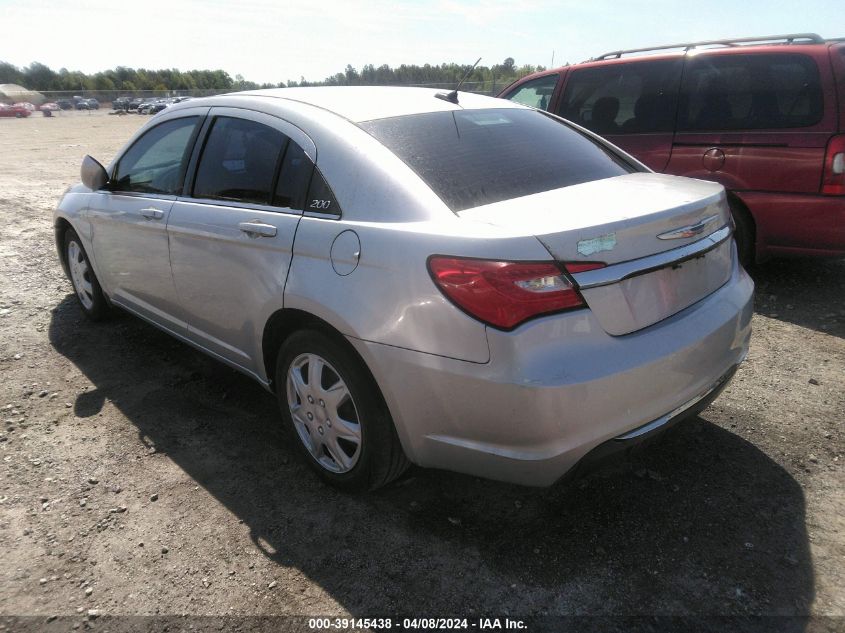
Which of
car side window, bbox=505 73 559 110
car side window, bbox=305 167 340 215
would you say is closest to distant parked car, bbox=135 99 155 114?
car side window, bbox=505 73 559 110

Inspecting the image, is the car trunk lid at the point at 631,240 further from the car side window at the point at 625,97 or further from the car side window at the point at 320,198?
the car side window at the point at 625,97

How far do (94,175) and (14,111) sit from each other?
171 feet

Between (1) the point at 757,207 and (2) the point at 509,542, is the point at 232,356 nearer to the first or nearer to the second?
(2) the point at 509,542

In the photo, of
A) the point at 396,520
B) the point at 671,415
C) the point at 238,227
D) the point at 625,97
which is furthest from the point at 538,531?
the point at 625,97

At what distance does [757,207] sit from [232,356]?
13.0ft

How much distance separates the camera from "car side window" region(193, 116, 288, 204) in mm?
2871

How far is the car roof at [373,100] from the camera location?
276 cm

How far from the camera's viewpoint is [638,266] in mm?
2102

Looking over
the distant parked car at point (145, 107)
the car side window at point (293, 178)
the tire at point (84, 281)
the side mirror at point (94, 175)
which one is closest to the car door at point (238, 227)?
the car side window at point (293, 178)

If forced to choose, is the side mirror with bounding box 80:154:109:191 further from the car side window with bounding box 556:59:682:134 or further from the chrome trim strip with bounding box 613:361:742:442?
the car side window with bounding box 556:59:682:134

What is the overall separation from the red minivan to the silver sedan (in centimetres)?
211

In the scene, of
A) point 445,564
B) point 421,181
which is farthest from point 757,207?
point 445,564

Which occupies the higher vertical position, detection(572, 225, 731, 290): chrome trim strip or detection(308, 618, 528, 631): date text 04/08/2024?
detection(572, 225, 731, 290): chrome trim strip

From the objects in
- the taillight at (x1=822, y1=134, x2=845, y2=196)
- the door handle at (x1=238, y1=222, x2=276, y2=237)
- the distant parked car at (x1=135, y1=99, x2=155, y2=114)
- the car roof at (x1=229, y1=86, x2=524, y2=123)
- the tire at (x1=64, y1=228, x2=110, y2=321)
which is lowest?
the distant parked car at (x1=135, y1=99, x2=155, y2=114)
